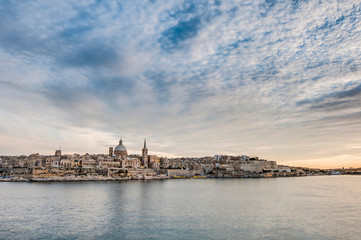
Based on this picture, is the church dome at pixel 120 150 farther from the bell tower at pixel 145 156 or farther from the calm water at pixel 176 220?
the calm water at pixel 176 220

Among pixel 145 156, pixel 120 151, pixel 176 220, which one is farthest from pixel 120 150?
pixel 176 220

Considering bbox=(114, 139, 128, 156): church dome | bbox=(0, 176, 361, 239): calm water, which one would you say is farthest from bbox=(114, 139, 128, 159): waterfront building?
bbox=(0, 176, 361, 239): calm water

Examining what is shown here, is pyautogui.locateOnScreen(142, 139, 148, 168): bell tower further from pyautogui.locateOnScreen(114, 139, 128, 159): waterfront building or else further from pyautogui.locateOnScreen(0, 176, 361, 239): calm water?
pyautogui.locateOnScreen(0, 176, 361, 239): calm water

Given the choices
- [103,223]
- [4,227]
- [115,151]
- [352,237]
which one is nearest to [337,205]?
[352,237]

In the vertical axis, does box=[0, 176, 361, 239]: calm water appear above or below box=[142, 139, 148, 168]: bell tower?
below

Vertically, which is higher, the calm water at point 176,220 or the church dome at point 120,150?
the church dome at point 120,150

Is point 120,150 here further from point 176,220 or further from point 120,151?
point 176,220

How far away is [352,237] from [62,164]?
78.4 meters

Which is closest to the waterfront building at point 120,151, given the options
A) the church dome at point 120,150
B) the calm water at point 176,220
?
the church dome at point 120,150

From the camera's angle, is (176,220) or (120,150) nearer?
(176,220)

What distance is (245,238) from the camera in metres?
15.9

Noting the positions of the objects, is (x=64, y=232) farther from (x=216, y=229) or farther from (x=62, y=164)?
(x=62, y=164)

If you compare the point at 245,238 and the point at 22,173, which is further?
the point at 22,173

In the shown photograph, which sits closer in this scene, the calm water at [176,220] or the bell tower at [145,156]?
the calm water at [176,220]
